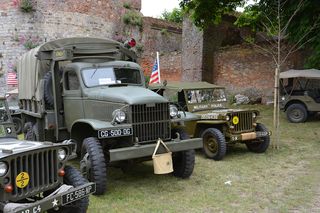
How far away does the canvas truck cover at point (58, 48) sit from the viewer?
26.7ft

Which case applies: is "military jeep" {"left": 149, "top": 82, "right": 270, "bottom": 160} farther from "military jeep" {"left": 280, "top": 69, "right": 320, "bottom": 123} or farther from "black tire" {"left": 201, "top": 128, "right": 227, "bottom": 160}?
"military jeep" {"left": 280, "top": 69, "right": 320, "bottom": 123}

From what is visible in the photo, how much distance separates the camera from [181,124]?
714 centimetres

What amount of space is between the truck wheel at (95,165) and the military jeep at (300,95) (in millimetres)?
9737

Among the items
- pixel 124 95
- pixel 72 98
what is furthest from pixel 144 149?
pixel 72 98

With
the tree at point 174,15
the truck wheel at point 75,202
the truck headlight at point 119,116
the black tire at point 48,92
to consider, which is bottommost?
→ the truck wheel at point 75,202

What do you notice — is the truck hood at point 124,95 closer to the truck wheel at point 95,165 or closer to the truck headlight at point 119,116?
the truck headlight at point 119,116

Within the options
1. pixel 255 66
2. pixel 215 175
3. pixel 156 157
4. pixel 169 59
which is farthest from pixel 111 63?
pixel 169 59

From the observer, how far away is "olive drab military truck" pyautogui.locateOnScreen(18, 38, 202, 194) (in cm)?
615

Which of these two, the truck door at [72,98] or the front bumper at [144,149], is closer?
the front bumper at [144,149]

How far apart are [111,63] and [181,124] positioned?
1919 millimetres

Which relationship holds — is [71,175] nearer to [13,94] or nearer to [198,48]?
[13,94]

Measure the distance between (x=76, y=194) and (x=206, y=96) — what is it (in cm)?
607

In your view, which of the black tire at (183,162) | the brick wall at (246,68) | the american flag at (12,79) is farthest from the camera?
the american flag at (12,79)

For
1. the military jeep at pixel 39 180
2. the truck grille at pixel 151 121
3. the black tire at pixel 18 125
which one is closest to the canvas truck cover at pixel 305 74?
the truck grille at pixel 151 121
